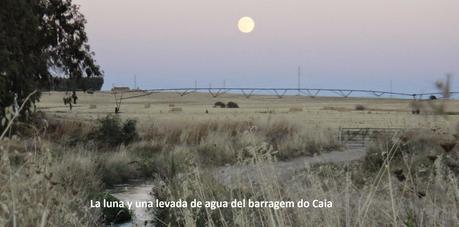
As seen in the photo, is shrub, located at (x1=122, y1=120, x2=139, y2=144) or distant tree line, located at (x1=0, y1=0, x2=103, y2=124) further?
shrub, located at (x1=122, y1=120, x2=139, y2=144)

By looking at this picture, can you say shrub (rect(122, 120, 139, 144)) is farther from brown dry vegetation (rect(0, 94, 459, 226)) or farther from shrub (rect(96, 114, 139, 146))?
brown dry vegetation (rect(0, 94, 459, 226))

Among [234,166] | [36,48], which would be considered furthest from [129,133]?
[234,166]

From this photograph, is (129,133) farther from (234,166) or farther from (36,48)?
(234,166)

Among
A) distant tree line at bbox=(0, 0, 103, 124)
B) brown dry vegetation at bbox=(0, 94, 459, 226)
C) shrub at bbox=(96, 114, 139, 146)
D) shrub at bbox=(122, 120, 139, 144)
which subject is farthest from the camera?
shrub at bbox=(122, 120, 139, 144)

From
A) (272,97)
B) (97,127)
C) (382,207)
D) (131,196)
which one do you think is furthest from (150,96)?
(382,207)

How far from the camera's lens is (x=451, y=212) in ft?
18.4

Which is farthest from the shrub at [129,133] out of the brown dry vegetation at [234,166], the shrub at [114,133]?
the brown dry vegetation at [234,166]

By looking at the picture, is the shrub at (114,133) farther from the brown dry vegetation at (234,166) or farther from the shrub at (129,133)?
the brown dry vegetation at (234,166)

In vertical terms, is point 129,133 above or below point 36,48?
below

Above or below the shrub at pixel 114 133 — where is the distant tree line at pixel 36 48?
above

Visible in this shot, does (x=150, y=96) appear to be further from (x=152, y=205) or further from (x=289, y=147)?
(x=152, y=205)

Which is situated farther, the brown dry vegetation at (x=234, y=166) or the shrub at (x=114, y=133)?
the shrub at (x=114, y=133)

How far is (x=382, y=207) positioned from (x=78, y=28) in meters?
23.1

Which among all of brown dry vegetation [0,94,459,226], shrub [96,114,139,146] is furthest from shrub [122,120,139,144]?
brown dry vegetation [0,94,459,226]
